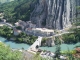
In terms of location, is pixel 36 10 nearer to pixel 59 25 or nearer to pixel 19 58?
pixel 59 25

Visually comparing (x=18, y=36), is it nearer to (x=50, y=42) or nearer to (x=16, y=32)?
(x=16, y=32)

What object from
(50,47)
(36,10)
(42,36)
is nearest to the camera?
(50,47)

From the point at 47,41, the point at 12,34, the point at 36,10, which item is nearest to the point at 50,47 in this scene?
the point at 47,41

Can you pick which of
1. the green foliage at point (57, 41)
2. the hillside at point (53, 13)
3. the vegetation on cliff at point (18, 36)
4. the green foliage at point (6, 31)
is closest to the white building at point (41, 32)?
the vegetation on cliff at point (18, 36)

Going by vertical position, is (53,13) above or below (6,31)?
above

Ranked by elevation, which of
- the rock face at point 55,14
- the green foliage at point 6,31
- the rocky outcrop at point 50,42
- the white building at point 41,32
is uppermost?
the rock face at point 55,14

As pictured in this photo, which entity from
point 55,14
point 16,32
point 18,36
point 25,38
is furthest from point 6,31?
point 55,14

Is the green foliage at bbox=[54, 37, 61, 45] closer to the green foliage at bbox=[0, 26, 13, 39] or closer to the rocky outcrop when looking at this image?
the rocky outcrop

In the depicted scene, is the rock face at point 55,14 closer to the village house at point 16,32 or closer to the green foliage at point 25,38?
the village house at point 16,32

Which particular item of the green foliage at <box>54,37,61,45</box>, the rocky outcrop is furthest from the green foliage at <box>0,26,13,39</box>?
the green foliage at <box>54,37,61,45</box>
